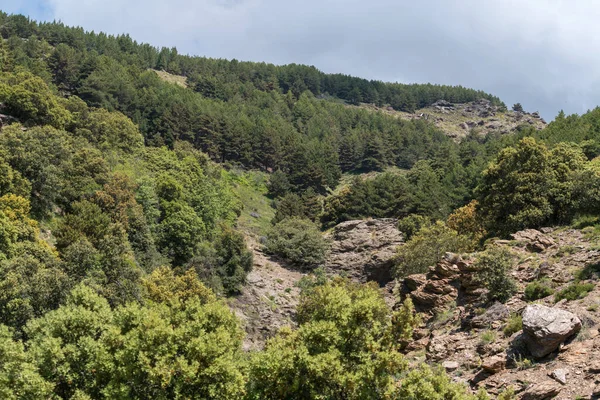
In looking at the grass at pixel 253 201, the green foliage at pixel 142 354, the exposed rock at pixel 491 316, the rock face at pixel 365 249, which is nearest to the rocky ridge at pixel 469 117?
the grass at pixel 253 201

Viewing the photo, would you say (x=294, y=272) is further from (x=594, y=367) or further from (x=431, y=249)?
(x=594, y=367)

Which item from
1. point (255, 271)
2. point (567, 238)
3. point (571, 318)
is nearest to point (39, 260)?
point (255, 271)

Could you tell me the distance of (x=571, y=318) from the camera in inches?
774

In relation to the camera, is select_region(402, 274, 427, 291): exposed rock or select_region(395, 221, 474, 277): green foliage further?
select_region(395, 221, 474, 277): green foliage

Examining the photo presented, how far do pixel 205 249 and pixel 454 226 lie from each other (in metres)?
28.1

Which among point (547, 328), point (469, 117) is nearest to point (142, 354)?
point (547, 328)

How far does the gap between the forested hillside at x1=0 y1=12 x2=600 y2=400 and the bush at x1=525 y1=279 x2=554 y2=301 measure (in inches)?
39.7

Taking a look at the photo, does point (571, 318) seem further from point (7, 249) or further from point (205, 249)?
point (205, 249)

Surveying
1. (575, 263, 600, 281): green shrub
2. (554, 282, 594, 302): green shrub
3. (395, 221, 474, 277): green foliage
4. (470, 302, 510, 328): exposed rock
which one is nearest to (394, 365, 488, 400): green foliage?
(470, 302, 510, 328): exposed rock

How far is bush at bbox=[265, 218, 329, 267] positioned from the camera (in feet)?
211

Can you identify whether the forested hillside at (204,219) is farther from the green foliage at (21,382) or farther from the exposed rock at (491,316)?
the exposed rock at (491,316)

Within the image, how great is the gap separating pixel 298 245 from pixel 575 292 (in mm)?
44252

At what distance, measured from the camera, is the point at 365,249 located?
65875 millimetres

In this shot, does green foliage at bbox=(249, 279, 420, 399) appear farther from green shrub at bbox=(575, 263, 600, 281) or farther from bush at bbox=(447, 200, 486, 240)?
bush at bbox=(447, 200, 486, 240)
